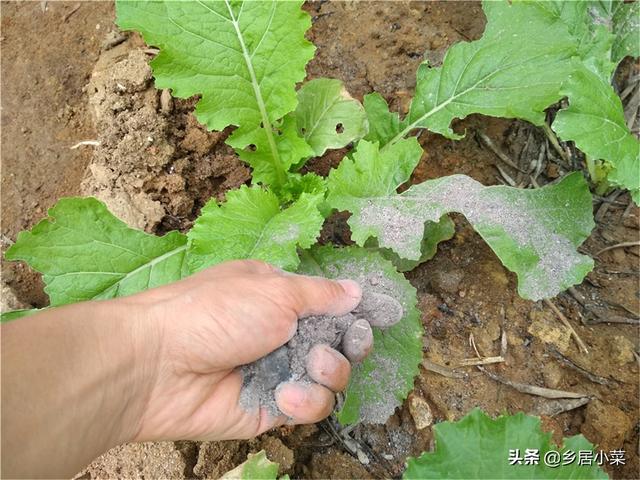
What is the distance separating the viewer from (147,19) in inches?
83.0

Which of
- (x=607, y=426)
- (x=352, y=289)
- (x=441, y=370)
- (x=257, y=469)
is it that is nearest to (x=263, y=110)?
(x=352, y=289)

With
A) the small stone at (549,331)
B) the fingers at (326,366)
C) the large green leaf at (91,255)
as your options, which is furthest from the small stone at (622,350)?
the large green leaf at (91,255)

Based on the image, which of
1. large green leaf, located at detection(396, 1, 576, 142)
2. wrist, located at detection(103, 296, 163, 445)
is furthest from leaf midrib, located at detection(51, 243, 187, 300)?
large green leaf, located at detection(396, 1, 576, 142)

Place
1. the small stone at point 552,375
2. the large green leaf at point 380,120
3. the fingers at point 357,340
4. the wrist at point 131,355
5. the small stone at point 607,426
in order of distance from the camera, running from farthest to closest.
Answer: the large green leaf at point 380,120 < the small stone at point 552,375 < the small stone at point 607,426 < the fingers at point 357,340 < the wrist at point 131,355

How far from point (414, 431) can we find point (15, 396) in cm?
140

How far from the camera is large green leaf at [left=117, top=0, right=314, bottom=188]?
83.9 inches

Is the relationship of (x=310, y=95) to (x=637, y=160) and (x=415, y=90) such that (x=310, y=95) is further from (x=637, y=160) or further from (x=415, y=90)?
(x=637, y=160)

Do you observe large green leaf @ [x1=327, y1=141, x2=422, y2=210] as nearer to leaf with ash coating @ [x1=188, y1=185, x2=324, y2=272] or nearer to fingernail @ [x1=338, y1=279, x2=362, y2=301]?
leaf with ash coating @ [x1=188, y1=185, x2=324, y2=272]

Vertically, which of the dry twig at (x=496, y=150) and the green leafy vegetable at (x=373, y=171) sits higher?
the green leafy vegetable at (x=373, y=171)

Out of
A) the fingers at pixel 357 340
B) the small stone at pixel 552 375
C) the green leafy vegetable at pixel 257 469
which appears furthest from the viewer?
the small stone at pixel 552 375

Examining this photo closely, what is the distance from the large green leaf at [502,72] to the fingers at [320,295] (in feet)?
2.76

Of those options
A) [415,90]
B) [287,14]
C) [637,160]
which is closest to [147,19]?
[287,14]

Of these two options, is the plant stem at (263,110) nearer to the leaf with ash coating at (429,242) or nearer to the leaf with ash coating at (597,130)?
the leaf with ash coating at (429,242)

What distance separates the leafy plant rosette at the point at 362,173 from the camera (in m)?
1.97
